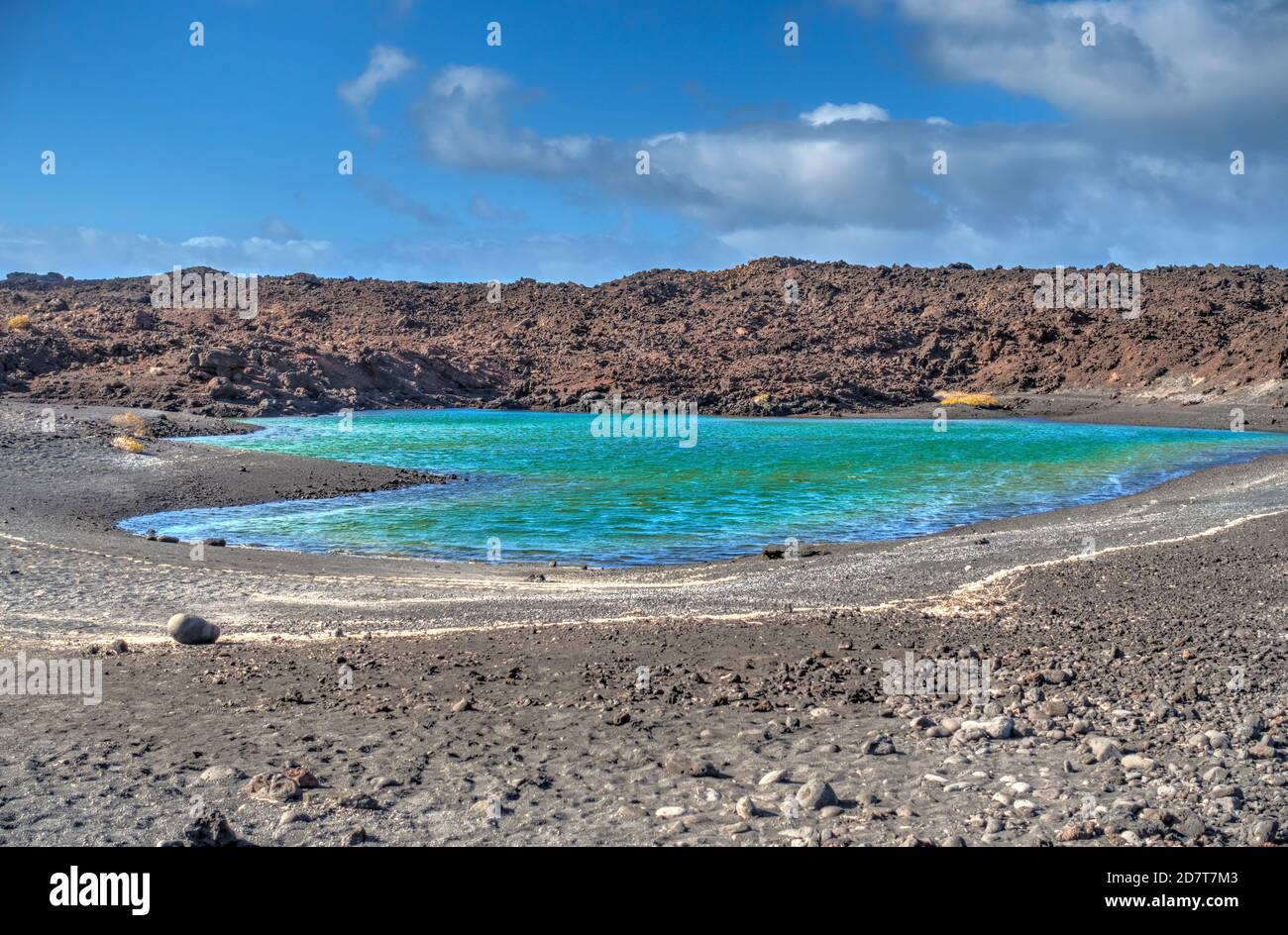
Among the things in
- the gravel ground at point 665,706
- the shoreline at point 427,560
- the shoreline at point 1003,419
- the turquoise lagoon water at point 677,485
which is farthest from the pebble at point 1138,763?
the turquoise lagoon water at point 677,485

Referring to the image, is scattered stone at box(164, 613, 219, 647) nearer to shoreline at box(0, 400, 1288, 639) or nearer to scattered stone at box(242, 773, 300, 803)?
shoreline at box(0, 400, 1288, 639)

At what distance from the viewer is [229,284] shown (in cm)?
9856

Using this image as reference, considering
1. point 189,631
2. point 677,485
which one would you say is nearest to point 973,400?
point 677,485

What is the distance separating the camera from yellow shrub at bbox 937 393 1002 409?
60719 mm

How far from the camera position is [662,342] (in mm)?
78375

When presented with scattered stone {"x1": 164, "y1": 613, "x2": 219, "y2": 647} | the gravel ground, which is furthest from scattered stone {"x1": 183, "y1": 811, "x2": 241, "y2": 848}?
scattered stone {"x1": 164, "y1": 613, "x2": 219, "y2": 647}

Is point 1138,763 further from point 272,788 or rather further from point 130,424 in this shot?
point 130,424

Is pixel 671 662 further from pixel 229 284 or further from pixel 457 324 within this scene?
pixel 229 284

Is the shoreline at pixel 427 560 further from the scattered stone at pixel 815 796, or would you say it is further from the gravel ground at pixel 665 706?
the scattered stone at pixel 815 796

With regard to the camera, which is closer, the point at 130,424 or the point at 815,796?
the point at 815,796

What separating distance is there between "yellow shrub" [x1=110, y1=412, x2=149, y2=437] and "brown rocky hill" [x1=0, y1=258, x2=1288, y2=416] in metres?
11.0

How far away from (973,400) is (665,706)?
58.6 metres

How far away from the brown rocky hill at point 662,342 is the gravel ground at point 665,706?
118 ft

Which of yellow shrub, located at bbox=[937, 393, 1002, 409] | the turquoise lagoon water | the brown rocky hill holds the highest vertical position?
the brown rocky hill
